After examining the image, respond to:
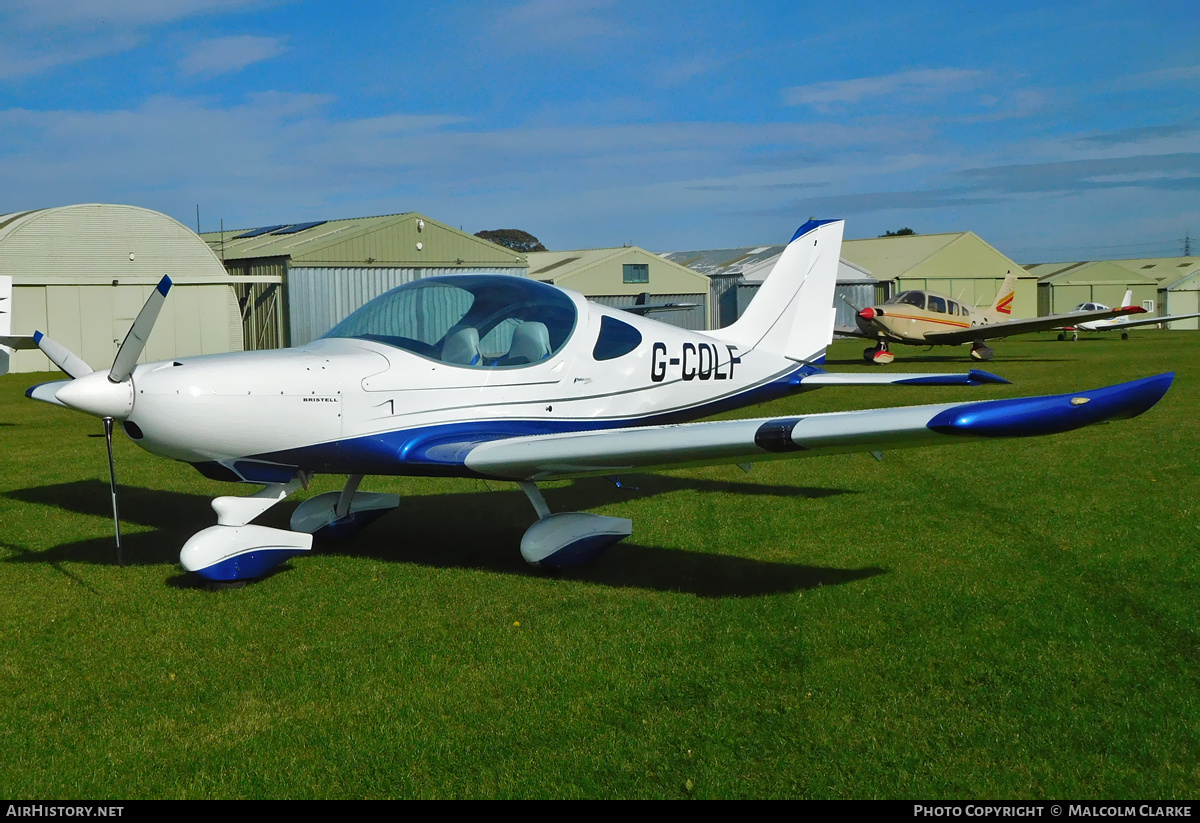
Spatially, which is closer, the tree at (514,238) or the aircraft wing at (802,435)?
the aircraft wing at (802,435)

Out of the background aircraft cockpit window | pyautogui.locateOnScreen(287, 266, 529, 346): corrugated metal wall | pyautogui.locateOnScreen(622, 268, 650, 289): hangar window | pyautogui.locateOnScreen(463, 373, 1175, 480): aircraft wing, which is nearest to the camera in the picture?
pyautogui.locateOnScreen(463, 373, 1175, 480): aircraft wing

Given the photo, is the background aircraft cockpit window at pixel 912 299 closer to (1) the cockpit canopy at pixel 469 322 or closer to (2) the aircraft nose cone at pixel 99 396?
(1) the cockpit canopy at pixel 469 322

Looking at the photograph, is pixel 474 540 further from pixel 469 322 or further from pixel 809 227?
pixel 809 227

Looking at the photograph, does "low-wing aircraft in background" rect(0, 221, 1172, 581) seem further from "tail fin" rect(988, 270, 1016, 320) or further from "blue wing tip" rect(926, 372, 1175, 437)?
"tail fin" rect(988, 270, 1016, 320)

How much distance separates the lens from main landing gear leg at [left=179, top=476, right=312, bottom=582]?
5863 mm

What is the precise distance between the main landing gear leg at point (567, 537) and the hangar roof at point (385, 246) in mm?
25238

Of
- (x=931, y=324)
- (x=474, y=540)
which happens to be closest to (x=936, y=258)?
(x=931, y=324)

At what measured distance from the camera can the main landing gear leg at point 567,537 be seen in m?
6.23

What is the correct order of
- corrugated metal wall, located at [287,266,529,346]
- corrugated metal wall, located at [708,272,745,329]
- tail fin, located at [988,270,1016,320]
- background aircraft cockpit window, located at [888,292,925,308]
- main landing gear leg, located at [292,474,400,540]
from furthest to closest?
corrugated metal wall, located at [708,272,745,329] < corrugated metal wall, located at [287,266,529,346] < tail fin, located at [988,270,1016,320] < background aircraft cockpit window, located at [888,292,925,308] < main landing gear leg, located at [292,474,400,540]

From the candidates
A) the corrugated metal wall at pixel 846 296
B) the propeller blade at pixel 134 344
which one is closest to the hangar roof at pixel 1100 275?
the corrugated metal wall at pixel 846 296

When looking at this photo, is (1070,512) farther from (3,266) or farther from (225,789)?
(3,266)

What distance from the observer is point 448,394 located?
644 cm

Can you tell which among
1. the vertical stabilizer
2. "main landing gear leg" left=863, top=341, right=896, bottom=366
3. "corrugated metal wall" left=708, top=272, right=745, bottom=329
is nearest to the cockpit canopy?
"main landing gear leg" left=863, top=341, right=896, bottom=366

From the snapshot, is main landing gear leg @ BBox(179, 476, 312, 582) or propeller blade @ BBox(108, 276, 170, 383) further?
main landing gear leg @ BBox(179, 476, 312, 582)
